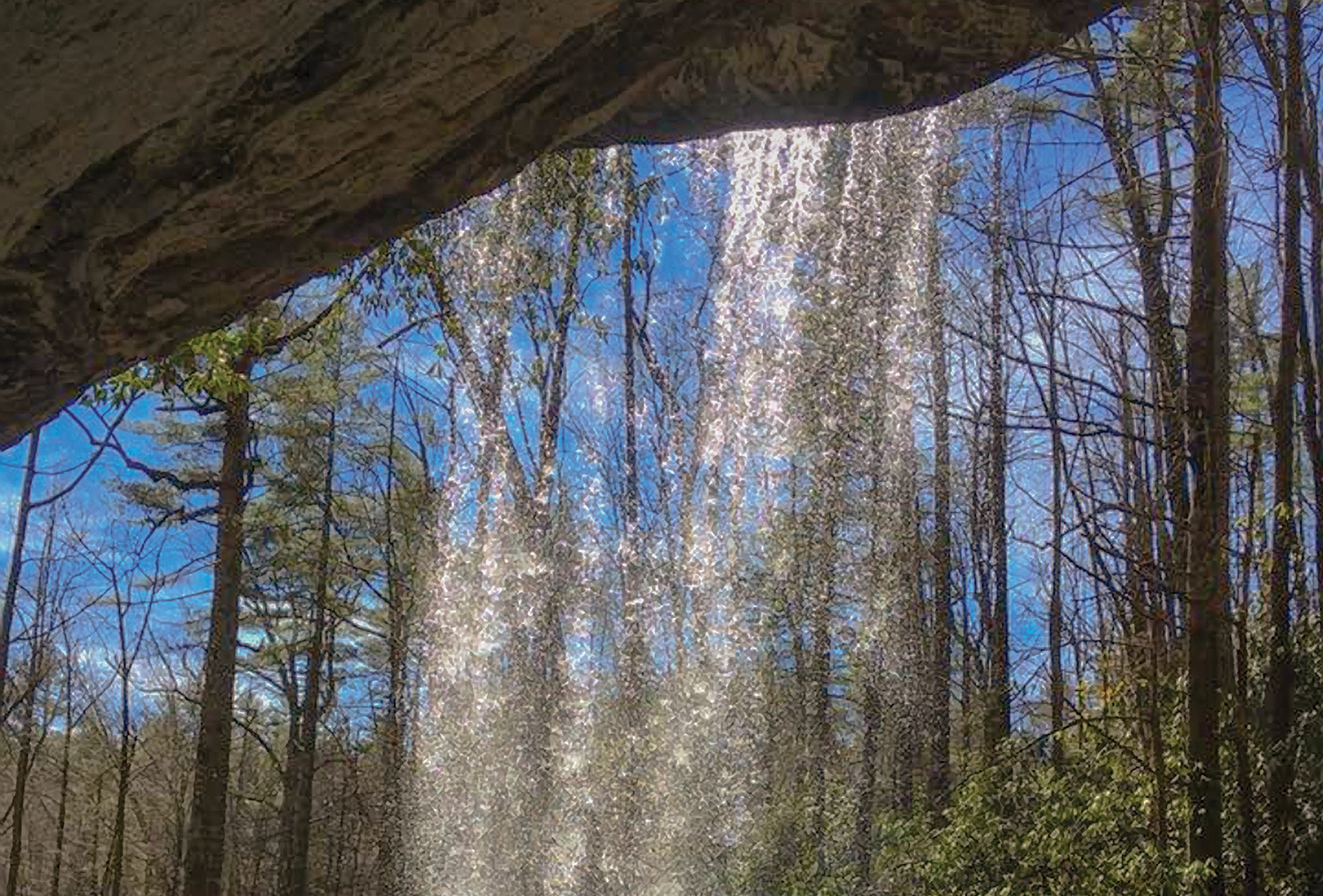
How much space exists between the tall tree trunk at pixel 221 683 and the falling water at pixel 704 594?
1527mm

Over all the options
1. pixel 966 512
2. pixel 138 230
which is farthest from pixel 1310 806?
pixel 966 512

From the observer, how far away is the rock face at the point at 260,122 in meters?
1.00

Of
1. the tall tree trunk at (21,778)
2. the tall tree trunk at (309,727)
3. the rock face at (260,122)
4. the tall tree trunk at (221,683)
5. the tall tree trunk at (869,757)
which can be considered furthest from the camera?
the tall tree trunk at (309,727)

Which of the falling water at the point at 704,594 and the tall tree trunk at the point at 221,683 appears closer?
the tall tree trunk at the point at 221,683

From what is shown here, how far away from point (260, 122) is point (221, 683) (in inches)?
308

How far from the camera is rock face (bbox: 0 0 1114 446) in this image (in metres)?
1.00

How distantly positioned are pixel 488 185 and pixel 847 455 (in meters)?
9.51

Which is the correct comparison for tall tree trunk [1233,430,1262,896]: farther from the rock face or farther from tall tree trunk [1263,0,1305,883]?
the rock face

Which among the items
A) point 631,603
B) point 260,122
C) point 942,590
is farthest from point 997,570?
point 260,122

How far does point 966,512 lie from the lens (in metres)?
13.5

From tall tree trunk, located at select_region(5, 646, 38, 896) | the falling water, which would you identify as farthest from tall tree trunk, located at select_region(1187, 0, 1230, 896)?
tall tree trunk, located at select_region(5, 646, 38, 896)

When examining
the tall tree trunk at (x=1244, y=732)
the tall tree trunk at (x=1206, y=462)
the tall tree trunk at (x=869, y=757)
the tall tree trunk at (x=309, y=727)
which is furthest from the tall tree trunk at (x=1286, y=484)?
the tall tree trunk at (x=309, y=727)

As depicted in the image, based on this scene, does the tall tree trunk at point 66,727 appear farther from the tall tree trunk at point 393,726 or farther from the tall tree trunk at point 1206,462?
the tall tree trunk at point 1206,462

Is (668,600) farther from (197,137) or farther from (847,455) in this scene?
(197,137)
